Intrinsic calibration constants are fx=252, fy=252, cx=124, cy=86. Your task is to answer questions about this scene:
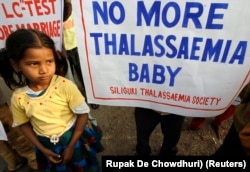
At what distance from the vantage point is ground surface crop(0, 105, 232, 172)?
2.31m

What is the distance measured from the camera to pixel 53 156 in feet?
Answer: 4.84

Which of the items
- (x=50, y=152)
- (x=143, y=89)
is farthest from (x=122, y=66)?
(x=50, y=152)

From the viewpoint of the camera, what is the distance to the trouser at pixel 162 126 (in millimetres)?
1750

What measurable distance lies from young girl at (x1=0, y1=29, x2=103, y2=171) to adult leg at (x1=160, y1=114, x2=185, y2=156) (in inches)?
21.9

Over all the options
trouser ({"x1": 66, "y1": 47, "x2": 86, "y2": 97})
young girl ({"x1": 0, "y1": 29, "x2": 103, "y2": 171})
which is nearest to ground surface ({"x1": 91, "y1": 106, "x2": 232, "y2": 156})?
trouser ({"x1": 66, "y1": 47, "x2": 86, "y2": 97})

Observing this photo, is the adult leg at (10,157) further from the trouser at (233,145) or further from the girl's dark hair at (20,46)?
the trouser at (233,145)

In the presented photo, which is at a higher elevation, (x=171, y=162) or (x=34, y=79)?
(x=34, y=79)

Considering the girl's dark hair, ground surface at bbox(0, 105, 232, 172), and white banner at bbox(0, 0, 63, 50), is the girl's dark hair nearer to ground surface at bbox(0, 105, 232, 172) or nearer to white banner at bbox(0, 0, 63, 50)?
white banner at bbox(0, 0, 63, 50)

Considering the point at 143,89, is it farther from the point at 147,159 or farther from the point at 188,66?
the point at 147,159

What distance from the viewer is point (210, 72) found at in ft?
3.79

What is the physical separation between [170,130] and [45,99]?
0.93 m

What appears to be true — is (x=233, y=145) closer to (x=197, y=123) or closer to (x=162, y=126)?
(x=162, y=126)

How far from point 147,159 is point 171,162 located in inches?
5.7

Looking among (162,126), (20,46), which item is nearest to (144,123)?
(162,126)
